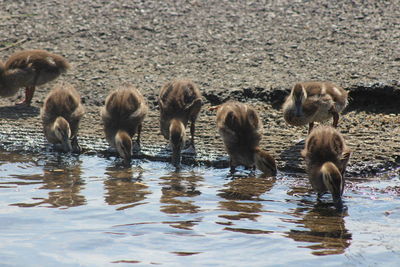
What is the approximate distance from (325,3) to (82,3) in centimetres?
426

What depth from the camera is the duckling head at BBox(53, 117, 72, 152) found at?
8438mm

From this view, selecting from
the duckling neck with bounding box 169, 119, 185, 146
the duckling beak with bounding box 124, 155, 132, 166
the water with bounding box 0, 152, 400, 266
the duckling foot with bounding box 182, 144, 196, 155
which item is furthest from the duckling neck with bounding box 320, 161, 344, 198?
the duckling beak with bounding box 124, 155, 132, 166

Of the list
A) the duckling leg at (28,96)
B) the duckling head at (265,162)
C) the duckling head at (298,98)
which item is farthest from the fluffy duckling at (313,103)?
the duckling leg at (28,96)

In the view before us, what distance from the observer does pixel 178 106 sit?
8672 mm

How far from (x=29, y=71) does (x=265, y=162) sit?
434 centimetres

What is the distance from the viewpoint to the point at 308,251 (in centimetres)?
536

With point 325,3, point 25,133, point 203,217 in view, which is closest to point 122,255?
point 203,217

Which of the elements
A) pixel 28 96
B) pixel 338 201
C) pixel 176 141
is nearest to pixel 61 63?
pixel 28 96

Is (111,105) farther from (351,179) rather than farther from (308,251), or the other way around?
(308,251)

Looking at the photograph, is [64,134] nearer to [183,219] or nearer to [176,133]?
[176,133]

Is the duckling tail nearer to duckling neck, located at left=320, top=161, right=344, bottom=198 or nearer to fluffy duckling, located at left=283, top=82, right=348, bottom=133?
fluffy duckling, located at left=283, top=82, right=348, bottom=133

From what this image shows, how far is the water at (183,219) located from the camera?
530 centimetres

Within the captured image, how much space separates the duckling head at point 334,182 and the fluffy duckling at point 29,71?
17.0ft

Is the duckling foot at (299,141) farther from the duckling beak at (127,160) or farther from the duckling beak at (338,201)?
the duckling beak at (338,201)
